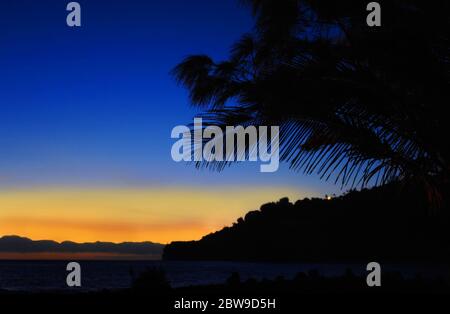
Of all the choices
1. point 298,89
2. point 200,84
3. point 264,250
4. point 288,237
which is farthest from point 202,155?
point 264,250

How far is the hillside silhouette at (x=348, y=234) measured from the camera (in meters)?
7.72

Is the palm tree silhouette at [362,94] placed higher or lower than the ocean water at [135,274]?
higher

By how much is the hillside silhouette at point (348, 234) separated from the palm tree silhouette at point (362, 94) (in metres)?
0.66

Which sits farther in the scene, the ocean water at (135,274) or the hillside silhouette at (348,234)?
the ocean water at (135,274)

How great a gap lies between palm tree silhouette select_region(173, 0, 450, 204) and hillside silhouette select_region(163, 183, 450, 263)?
657mm

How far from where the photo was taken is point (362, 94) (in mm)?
4145

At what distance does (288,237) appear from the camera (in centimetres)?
12694

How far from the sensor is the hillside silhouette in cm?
772

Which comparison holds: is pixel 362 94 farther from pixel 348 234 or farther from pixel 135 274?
pixel 348 234

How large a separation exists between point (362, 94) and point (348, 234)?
85.7 meters

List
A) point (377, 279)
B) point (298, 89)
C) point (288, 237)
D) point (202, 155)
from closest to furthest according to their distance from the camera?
point (298, 89) → point (202, 155) → point (377, 279) → point (288, 237)

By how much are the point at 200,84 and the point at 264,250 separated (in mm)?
135077

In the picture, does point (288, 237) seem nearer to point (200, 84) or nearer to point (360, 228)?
point (360, 228)
